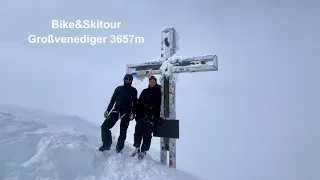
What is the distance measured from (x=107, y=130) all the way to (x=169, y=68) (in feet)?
7.38

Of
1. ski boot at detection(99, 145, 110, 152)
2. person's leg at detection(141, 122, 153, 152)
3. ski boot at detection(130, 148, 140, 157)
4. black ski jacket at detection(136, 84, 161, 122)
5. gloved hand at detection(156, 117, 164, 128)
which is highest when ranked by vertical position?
black ski jacket at detection(136, 84, 161, 122)

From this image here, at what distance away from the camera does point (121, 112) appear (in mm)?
5742

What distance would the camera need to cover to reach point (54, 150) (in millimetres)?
4727

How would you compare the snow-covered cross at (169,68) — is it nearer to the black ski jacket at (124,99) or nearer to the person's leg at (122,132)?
the black ski jacket at (124,99)

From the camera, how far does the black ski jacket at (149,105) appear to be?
228 inches

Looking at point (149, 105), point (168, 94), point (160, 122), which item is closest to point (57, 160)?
point (149, 105)

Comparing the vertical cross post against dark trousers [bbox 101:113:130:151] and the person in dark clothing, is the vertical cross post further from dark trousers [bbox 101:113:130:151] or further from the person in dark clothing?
dark trousers [bbox 101:113:130:151]

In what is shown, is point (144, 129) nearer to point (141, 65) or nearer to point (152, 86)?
point (152, 86)

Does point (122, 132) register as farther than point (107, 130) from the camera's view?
Yes

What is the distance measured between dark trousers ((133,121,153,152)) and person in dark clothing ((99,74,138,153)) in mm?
282

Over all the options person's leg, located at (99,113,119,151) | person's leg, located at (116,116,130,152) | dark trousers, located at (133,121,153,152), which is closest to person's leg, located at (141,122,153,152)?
dark trousers, located at (133,121,153,152)

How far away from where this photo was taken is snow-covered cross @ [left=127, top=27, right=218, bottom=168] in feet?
19.6

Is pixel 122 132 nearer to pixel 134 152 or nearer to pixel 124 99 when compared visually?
pixel 134 152

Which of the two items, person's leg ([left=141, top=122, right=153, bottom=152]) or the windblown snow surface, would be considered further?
person's leg ([left=141, top=122, right=153, bottom=152])
